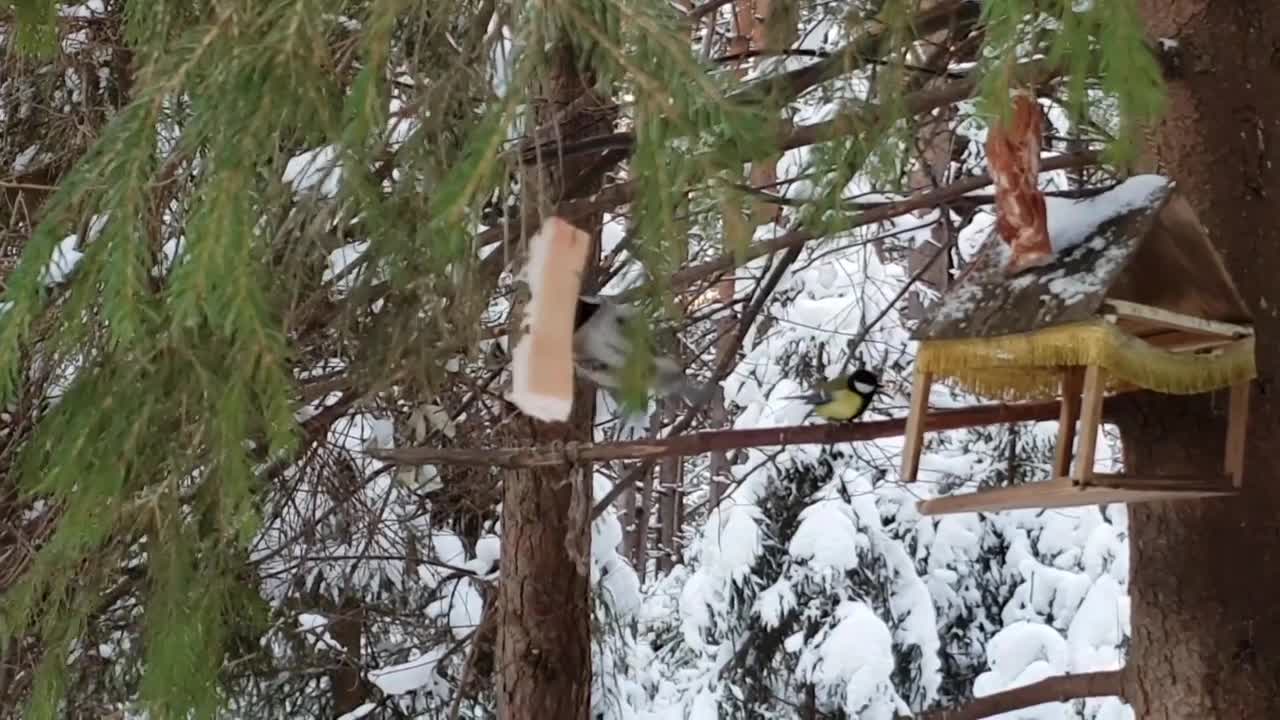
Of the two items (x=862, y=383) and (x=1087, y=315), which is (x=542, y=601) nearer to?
(x=862, y=383)

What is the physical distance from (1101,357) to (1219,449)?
0.50m

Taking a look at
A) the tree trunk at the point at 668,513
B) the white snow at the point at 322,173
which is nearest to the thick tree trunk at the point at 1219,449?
the white snow at the point at 322,173

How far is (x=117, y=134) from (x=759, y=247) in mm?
1170

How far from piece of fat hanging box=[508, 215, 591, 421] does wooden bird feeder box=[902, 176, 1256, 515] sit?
0.64 meters

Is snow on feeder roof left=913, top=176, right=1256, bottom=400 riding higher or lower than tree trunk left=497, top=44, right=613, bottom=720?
higher

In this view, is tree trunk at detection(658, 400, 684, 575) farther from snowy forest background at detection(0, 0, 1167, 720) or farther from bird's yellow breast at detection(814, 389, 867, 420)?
bird's yellow breast at detection(814, 389, 867, 420)

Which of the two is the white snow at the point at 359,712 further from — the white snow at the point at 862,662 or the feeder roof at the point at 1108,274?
the feeder roof at the point at 1108,274

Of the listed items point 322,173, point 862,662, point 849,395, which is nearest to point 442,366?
point 322,173

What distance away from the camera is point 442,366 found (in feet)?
8.05

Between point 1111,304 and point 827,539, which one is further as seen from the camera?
point 827,539

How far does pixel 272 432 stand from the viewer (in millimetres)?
1561

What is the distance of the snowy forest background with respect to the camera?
61.2 inches

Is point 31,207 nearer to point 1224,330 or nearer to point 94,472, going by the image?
point 94,472

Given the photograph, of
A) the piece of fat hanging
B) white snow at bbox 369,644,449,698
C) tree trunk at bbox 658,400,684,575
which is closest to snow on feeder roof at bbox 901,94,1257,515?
the piece of fat hanging
